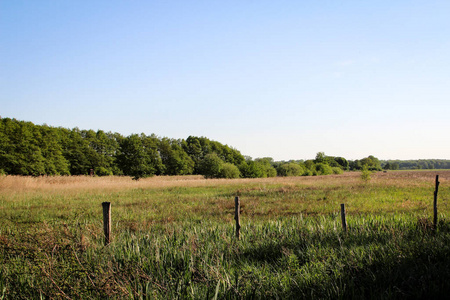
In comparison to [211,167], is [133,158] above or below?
above

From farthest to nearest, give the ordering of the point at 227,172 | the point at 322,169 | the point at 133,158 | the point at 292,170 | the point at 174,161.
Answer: the point at 322,169, the point at 292,170, the point at 174,161, the point at 227,172, the point at 133,158

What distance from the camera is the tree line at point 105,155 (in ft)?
132

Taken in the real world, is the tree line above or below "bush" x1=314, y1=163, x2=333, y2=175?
above

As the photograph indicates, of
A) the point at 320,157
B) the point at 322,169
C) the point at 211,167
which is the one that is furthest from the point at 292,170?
the point at 320,157

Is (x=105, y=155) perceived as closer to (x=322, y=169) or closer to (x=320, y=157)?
(x=322, y=169)

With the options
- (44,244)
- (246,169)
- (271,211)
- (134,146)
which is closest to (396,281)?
(44,244)

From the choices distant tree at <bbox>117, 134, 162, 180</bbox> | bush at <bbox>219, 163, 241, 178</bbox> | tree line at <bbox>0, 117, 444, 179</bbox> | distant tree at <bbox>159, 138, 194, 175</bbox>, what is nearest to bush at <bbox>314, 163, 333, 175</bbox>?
tree line at <bbox>0, 117, 444, 179</bbox>

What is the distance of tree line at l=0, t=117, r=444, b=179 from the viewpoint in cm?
4028

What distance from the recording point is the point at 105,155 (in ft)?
218

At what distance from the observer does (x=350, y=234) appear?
662 centimetres

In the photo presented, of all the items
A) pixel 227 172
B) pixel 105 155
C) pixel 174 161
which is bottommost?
pixel 227 172

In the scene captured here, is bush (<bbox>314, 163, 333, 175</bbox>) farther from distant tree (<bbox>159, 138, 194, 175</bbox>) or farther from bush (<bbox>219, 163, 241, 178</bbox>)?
bush (<bbox>219, 163, 241, 178</bbox>)

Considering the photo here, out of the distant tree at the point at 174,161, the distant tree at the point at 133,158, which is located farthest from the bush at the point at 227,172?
the distant tree at the point at 133,158

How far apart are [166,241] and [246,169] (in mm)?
63127
